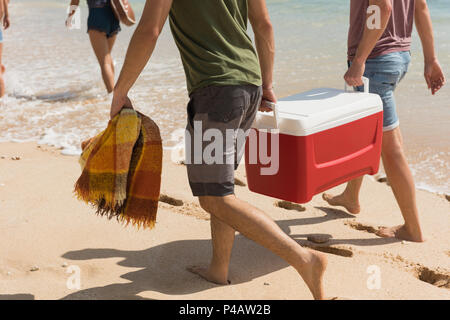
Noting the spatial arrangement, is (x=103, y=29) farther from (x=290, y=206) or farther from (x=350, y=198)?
(x=350, y=198)

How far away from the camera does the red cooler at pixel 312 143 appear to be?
2.86 meters

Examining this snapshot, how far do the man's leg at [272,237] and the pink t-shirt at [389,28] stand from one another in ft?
4.14

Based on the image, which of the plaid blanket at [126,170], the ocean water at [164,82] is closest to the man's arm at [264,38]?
the plaid blanket at [126,170]

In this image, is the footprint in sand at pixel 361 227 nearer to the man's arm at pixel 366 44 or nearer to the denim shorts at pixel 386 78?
the denim shorts at pixel 386 78

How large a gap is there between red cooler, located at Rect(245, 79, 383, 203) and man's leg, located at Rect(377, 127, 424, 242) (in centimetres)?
20

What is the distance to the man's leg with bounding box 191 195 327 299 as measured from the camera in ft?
8.50

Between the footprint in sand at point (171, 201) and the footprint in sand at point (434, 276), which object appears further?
the footprint in sand at point (171, 201)

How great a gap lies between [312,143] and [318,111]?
0.50 feet

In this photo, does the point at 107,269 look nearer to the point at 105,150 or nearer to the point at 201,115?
the point at 105,150

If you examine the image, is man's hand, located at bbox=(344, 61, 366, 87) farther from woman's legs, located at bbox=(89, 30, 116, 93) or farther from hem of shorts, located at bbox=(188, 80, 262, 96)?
woman's legs, located at bbox=(89, 30, 116, 93)

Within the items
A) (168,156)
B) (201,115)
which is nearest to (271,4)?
(168,156)

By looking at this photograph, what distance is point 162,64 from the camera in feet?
28.5

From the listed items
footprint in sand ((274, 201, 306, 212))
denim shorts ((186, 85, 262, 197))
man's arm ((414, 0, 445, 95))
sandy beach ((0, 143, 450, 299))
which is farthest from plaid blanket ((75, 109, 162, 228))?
man's arm ((414, 0, 445, 95))
